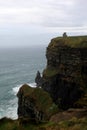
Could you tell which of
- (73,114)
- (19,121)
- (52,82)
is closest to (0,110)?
(52,82)

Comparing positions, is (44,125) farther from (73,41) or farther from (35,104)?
(73,41)

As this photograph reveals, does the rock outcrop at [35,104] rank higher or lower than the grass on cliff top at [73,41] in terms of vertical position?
lower

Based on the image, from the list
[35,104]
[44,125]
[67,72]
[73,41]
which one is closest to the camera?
[44,125]

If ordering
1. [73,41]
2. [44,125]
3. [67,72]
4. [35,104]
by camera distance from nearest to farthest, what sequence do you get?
[44,125]
[35,104]
[67,72]
[73,41]

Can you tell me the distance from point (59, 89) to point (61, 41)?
50.6 ft

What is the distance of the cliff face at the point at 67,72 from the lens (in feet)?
255

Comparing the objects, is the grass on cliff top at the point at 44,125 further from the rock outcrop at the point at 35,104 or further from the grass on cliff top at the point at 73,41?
the grass on cliff top at the point at 73,41

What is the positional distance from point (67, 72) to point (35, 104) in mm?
20960

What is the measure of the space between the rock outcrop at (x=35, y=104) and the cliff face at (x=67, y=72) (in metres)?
11.7

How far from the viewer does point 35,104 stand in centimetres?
6316

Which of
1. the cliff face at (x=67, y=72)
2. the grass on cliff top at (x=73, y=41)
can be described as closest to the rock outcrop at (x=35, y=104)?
the cliff face at (x=67, y=72)

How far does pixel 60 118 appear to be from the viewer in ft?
128

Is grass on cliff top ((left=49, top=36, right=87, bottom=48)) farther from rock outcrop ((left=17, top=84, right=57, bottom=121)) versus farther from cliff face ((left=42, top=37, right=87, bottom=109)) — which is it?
rock outcrop ((left=17, top=84, right=57, bottom=121))

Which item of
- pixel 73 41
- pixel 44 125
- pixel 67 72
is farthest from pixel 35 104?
pixel 44 125
